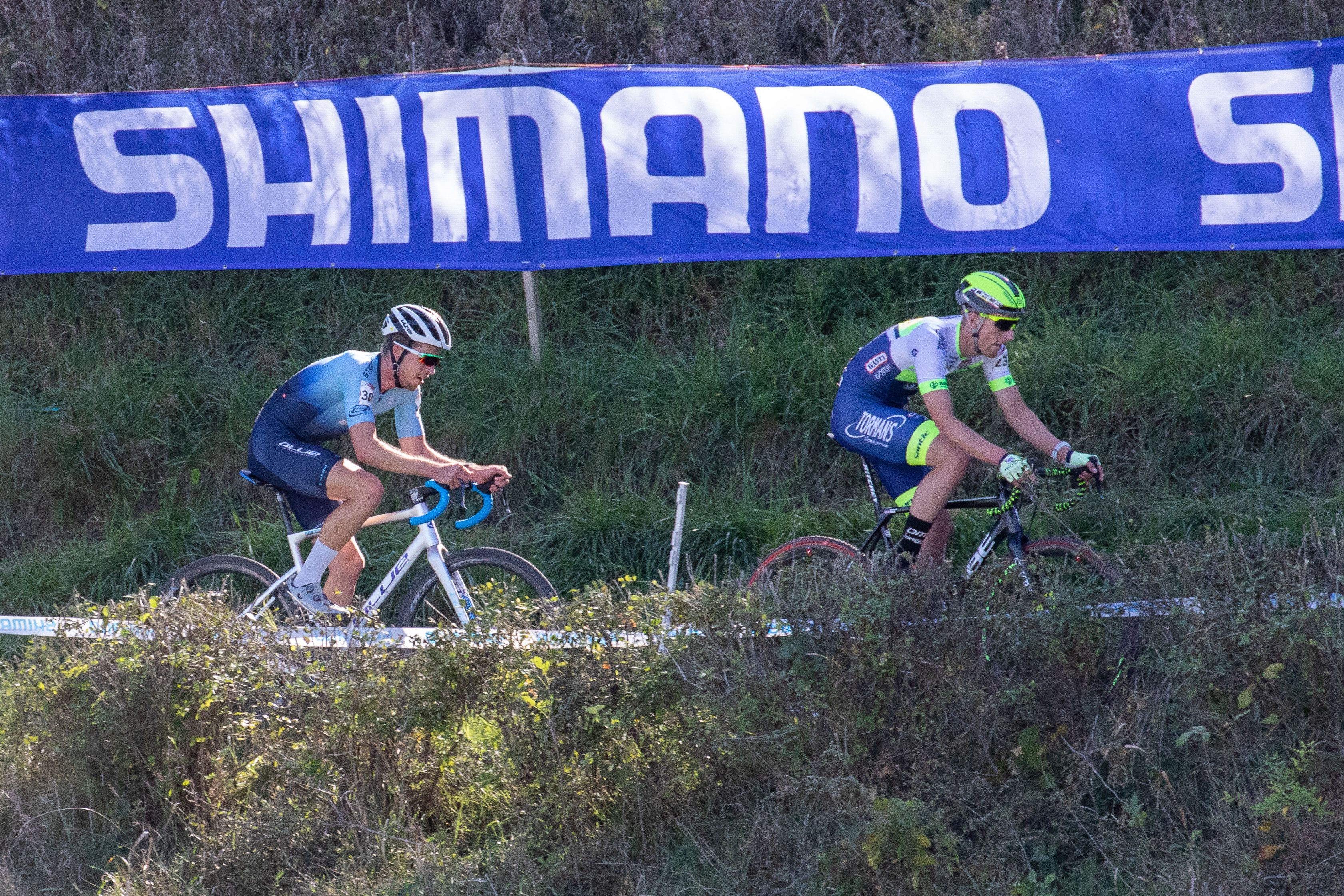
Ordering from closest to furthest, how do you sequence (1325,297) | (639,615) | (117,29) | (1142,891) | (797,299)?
1. (1142,891)
2. (639,615)
3. (1325,297)
4. (797,299)
5. (117,29)

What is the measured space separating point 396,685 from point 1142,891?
8.67 ft

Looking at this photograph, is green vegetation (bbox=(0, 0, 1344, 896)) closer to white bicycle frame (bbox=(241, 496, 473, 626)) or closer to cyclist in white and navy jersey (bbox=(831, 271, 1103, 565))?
white bicycle frame (bbox=(241, 496, 473, 626))

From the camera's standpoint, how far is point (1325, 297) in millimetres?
7887

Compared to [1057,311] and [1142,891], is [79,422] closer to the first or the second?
[1057,311]

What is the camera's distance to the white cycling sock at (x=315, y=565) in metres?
5.89

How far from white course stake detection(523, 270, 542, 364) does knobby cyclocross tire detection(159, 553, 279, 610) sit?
8.81 feet

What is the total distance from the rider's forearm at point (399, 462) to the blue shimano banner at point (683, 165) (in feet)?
7.89

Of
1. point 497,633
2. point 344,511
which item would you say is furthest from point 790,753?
point 344,511

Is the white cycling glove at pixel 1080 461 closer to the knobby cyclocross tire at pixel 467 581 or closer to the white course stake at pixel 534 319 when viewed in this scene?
the knobby cyclocross tire at pixel 467 581

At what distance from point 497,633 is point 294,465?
6.86ft

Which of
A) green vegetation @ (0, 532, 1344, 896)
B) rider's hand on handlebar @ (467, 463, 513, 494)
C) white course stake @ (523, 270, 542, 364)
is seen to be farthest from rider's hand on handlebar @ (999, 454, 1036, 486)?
white course stake @ (523, 270, 542, 364)

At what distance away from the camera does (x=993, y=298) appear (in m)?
5.58

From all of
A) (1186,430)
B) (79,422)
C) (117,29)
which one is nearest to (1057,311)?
(1186,430)

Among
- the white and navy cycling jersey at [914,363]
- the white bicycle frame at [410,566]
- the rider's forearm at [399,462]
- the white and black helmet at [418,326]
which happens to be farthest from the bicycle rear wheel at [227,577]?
the white and navy cycling jersey at [914,363]
